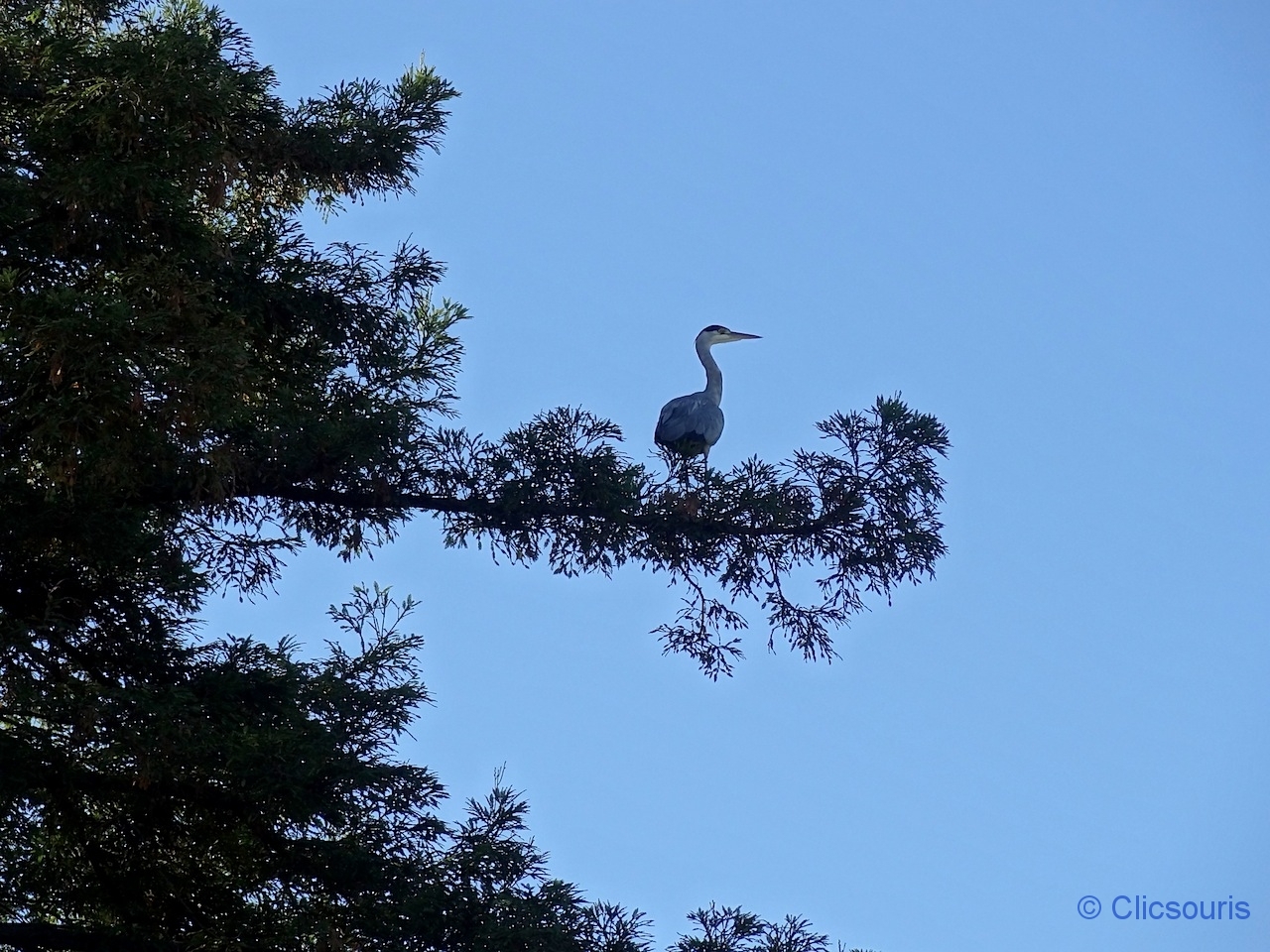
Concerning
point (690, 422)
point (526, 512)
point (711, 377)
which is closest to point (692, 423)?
point (690, 422)

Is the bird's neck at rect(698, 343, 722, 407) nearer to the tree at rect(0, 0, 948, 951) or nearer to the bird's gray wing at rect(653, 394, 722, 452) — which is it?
the bird's gray wing at rect(653, 394, 722, 452)

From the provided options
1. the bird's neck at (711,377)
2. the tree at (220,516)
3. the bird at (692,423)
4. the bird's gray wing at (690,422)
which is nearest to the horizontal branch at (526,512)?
the tree at (220,516)

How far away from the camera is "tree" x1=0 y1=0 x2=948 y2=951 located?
6.88 metres

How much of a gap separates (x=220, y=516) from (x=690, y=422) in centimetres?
558

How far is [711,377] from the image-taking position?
14.5 m

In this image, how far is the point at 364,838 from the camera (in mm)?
7465

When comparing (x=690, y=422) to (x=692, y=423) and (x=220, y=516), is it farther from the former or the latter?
(x=220, y=516)

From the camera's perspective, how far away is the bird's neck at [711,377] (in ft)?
46.4

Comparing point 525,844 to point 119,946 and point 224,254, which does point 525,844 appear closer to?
point 119,946

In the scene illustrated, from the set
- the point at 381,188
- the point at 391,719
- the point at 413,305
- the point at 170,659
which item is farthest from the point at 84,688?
the point at 381,188

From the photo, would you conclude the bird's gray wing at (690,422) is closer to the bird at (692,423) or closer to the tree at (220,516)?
the bird at (692,423)

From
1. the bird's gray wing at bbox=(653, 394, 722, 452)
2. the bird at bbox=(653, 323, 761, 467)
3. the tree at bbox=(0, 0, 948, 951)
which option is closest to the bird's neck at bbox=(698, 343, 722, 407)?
the bird at bbox=(653, 323, 761, 467)

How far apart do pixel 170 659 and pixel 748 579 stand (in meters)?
3.20

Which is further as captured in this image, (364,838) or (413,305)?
(413,305)
